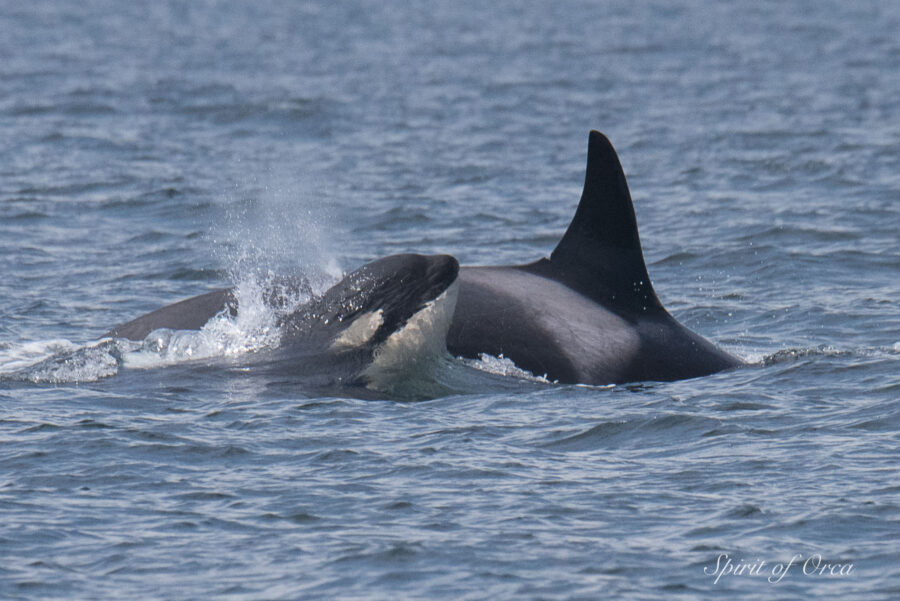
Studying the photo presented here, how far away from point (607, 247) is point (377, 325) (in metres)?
2.04

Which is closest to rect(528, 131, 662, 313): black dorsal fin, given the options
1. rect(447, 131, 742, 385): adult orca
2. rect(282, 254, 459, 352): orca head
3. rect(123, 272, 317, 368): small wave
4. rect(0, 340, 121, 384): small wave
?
rect(447, 131, 742, 385): adult orca

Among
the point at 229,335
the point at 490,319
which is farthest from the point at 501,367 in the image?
the point at 229,335

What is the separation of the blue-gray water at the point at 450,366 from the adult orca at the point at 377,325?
1.15 feet

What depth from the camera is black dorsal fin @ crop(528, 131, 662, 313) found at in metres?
11.4

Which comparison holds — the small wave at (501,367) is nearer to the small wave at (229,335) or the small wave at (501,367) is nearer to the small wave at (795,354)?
the small wave at (229,335)

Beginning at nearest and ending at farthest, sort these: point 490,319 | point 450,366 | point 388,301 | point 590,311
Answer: point 388,301 → point 450,366 → point 490,319 → point 590,311

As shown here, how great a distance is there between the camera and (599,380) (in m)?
10.9

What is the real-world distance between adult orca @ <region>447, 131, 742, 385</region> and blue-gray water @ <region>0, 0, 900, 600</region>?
10.5 inches

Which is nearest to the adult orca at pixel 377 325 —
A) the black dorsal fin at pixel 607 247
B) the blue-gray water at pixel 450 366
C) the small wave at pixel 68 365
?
the blue-gray water at pixel 450 366

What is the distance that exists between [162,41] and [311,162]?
28358 mm

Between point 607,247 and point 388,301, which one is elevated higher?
point 607,247

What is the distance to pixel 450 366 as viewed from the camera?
10656 mm

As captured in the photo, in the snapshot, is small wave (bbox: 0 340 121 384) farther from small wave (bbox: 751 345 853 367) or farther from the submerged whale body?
small wave (bbox: 751 345 853 367)

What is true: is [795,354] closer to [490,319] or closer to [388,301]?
[490,319]
